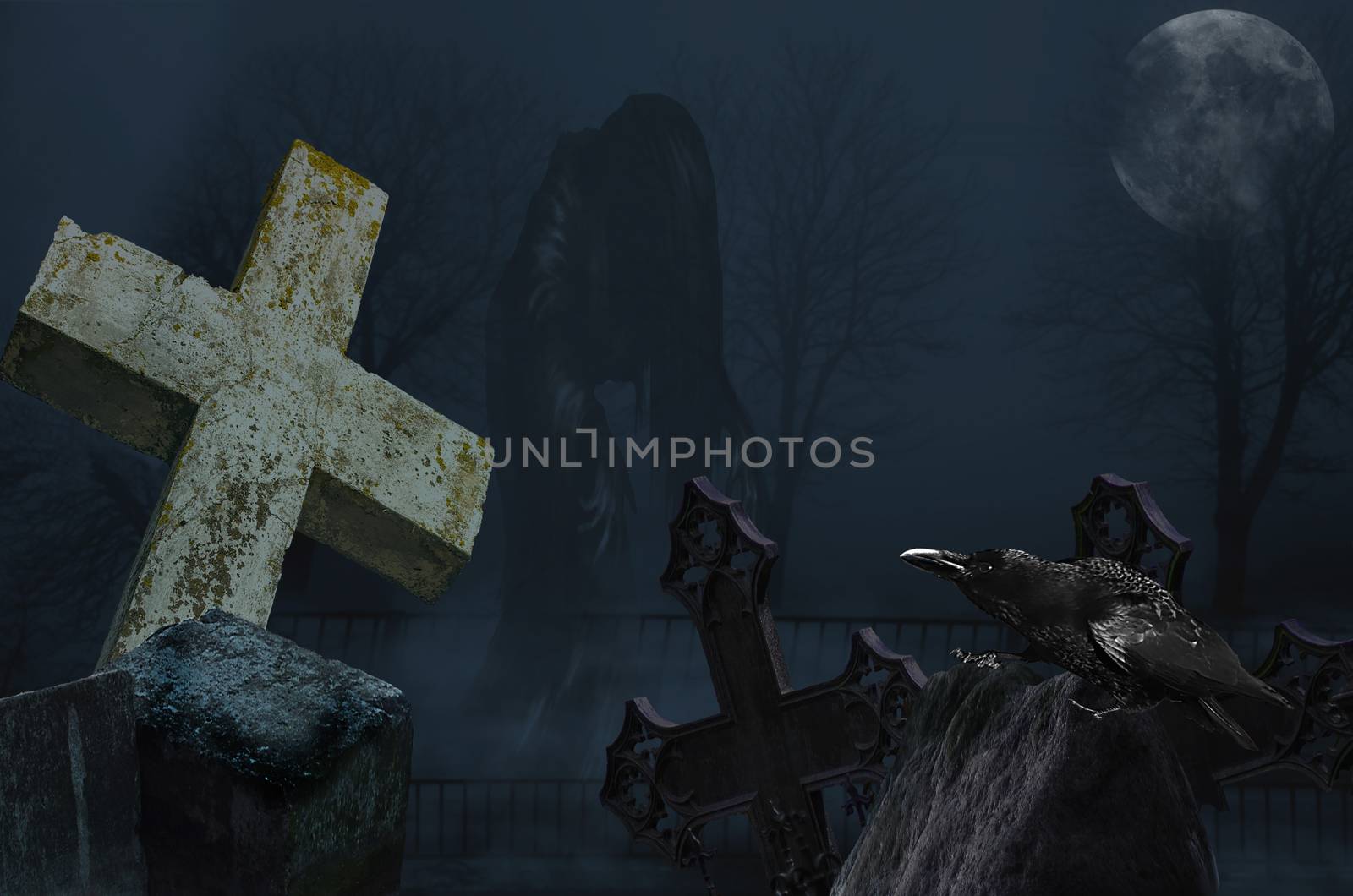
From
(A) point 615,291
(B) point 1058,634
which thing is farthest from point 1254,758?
(A) point 615,291

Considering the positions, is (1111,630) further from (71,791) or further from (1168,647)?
(71,791)

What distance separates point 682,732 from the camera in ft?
9.70

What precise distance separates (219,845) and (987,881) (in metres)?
0.94

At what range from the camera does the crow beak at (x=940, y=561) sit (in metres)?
1.72

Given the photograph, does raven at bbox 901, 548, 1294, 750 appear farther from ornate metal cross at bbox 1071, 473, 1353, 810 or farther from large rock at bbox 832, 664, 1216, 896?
ornate metal cross at bbox 1071, 473, 1353, 810

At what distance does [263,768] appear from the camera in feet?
5.68

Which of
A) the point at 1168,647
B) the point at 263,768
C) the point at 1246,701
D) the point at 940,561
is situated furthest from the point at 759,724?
the point at 1168,647

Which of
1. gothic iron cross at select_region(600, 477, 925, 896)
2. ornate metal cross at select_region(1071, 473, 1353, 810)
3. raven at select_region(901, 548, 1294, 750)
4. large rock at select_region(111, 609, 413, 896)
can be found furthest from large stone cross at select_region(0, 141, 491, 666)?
raven at select_region(901, 548, 1294, 750)

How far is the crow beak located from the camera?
5.65ft

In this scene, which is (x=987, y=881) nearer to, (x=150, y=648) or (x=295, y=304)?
(x=150, y=648)

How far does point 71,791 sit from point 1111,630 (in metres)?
1.21

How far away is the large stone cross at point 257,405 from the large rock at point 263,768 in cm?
125

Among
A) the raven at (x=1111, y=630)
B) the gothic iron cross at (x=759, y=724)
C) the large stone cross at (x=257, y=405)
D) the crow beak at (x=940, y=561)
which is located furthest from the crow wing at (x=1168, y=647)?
the large stone cross at (x=257, y=405)

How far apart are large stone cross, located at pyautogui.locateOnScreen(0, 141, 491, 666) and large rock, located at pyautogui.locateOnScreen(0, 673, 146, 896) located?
4.25 feet
